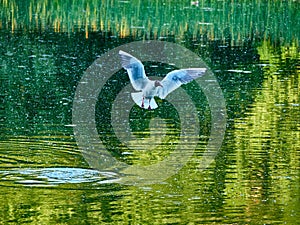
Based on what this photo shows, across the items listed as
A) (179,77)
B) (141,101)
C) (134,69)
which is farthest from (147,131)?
(179,77)

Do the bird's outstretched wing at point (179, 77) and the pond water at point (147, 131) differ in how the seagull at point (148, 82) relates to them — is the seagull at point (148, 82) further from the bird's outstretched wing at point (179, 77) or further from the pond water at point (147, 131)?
the pond water at point (147, 131)

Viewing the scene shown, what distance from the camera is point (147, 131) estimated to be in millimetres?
14914

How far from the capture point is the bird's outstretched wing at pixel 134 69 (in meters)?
12.3

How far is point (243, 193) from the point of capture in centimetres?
1115

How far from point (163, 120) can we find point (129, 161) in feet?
12.0

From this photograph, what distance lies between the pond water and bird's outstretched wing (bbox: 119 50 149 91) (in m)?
1.07

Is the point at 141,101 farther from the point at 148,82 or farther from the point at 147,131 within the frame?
the point at 147,131

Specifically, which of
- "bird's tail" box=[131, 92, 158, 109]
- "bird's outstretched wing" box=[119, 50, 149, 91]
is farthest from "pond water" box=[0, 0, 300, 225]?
"bird's outstretched wing" box=[119, 50, 149, 91]

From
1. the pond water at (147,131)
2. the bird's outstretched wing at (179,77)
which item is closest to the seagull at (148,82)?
the bird's outstretched wing at (179,77)

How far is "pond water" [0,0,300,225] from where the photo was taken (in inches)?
410

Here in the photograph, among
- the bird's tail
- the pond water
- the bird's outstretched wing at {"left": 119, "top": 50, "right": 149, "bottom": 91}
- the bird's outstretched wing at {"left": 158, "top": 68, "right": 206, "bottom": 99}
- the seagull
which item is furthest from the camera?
the bird's tail

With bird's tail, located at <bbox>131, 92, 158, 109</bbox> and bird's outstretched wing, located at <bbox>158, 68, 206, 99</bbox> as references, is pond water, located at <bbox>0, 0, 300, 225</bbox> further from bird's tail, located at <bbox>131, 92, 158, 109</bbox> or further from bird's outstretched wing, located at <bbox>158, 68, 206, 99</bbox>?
bird's outstretched wing, located at <bbox>158, 68, 206, 99</bbox>

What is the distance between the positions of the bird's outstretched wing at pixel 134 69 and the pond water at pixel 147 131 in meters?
1.07

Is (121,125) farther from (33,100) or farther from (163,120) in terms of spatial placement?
(33,100)
